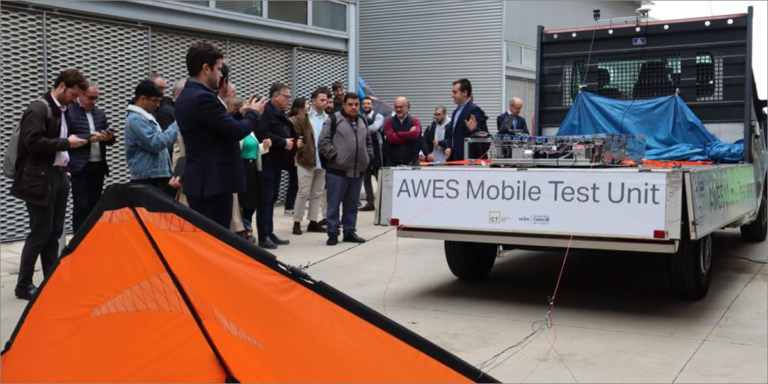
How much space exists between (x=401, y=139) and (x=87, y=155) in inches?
238

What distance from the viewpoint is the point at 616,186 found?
577cm

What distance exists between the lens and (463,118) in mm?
8695

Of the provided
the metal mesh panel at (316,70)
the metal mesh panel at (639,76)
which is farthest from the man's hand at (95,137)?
the metal mesh panel at (316,70)

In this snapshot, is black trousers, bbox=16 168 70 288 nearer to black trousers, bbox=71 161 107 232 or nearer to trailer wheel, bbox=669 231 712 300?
black trousers, bbox=71 161 107 232

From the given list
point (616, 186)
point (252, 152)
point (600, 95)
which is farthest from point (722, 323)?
point (252, 152)

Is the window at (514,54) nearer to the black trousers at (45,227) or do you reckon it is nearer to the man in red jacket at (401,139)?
the man in red jacket at (401,139)

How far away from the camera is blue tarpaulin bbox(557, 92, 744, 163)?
26.6 feet

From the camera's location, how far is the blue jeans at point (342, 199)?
31.0ft

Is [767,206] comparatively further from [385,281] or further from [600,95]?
[385,281]

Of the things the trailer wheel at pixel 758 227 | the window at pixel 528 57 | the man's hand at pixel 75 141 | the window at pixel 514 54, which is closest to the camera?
the man's hand at pixel 75 141

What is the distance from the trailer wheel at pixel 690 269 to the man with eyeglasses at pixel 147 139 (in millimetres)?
4271

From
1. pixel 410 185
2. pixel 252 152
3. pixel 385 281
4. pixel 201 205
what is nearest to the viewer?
pixel 201 205

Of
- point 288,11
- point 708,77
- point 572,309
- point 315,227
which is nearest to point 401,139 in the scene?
point 315,227

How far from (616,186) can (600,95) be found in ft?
11.5
